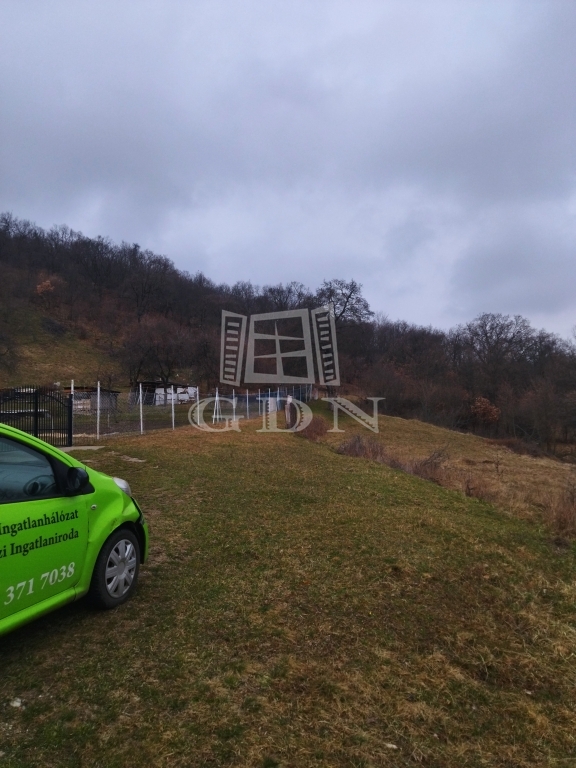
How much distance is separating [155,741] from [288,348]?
45281 millimetres

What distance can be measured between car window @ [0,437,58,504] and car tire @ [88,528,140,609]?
2.26 feet

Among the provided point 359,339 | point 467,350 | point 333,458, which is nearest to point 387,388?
point 359,339

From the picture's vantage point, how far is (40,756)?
2439 mm

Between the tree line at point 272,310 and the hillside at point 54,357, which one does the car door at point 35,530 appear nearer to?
the tree line at point 272,310

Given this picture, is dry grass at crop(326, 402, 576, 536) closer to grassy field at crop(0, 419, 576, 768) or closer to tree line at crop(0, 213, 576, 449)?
grassy field at crop(0, 419, 576, 768)

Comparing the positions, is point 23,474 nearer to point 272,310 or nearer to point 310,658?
point 310,658

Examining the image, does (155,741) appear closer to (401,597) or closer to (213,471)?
(401,597)

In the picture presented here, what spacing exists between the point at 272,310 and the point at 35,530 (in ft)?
209

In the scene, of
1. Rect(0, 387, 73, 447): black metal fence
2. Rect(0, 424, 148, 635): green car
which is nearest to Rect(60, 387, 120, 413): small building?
Rect(0, 387, 73, 447): black metal fence

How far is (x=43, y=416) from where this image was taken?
615 inches

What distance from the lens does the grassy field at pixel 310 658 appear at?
8.55 feet

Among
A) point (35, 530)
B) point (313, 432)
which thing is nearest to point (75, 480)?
point (35, 530)

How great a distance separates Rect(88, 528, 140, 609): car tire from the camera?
150 inches

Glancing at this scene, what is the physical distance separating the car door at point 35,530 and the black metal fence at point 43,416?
40.3ft
